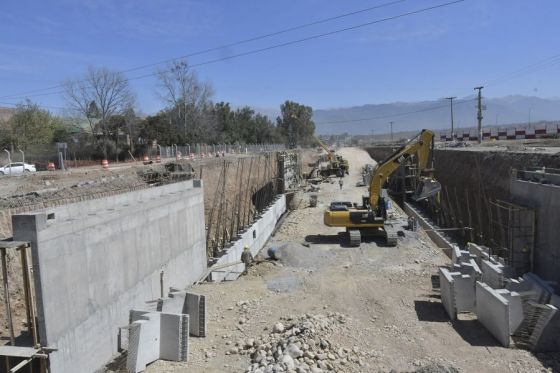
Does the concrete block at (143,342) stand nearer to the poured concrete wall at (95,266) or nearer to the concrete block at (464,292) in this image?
the poured concrete wall at (95,266)

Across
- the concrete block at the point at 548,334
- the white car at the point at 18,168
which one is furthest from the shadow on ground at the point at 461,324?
the white car at the point at 18,168

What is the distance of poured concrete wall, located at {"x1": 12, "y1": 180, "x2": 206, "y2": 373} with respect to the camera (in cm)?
803

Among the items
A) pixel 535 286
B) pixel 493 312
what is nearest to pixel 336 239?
pixel 535 286

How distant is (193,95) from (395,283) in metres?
56.2

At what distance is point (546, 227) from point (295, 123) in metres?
108

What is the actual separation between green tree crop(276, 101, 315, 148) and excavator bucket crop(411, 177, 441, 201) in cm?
9868

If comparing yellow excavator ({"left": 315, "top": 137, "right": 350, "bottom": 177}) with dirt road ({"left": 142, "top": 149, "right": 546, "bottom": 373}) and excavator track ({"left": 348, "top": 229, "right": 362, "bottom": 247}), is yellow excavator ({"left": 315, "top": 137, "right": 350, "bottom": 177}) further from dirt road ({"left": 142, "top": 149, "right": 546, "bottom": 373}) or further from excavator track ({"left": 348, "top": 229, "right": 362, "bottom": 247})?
dirt road ({"left": 142, "top": 149, "right": 546, "bottom": 373})

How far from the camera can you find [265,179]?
4206 cm

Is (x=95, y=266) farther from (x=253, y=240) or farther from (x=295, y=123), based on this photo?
(x=295, y=123)

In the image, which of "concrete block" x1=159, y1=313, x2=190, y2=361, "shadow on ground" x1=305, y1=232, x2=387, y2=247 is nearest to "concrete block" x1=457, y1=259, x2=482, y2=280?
"concrete block" x1=159, y1=313, x2=190, y2=361

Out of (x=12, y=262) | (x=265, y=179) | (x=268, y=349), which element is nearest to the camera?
(x=268, y=349)

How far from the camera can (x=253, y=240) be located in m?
25.5

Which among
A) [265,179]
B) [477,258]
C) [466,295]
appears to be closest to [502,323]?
[466,295]

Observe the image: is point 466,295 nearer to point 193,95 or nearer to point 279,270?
point 279,270
